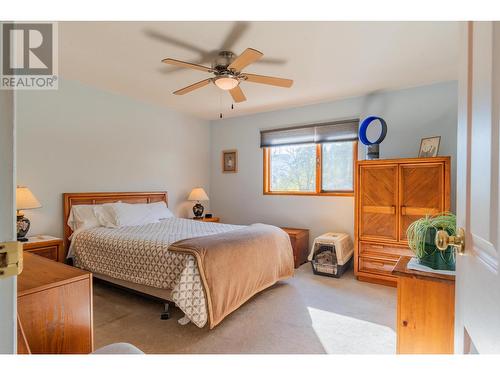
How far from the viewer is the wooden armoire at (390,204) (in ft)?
9.96

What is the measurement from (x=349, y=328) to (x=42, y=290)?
218 cm

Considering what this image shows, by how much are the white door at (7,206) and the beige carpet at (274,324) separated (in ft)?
5.14

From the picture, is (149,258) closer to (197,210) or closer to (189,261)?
(189,261)

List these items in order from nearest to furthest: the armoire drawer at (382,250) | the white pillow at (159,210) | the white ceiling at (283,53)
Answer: the white ceiling at (283,53), the armoire drawer at (382,250), the white pillow at (159,210)

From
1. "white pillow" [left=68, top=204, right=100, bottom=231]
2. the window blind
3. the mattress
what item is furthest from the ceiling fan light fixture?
"white pillow" [left=68, top=204, right=100, bottom=231]

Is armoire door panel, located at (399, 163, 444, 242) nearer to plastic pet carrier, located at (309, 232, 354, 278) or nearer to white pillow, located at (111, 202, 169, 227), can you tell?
plastic pet carrier, located at (309, 232, 354, 278)

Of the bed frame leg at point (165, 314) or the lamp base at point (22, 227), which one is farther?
the lamp base at point (22, 227)

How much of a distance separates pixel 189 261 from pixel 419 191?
2.64 meters

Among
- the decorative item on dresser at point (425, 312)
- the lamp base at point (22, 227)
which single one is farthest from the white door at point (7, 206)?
the lamp base at point (22, 227)

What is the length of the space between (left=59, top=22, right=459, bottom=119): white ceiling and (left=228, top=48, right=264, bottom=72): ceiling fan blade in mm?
233

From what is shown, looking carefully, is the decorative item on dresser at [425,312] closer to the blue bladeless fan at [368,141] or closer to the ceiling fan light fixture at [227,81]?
the ceiling fan light fixture at [227,81]
